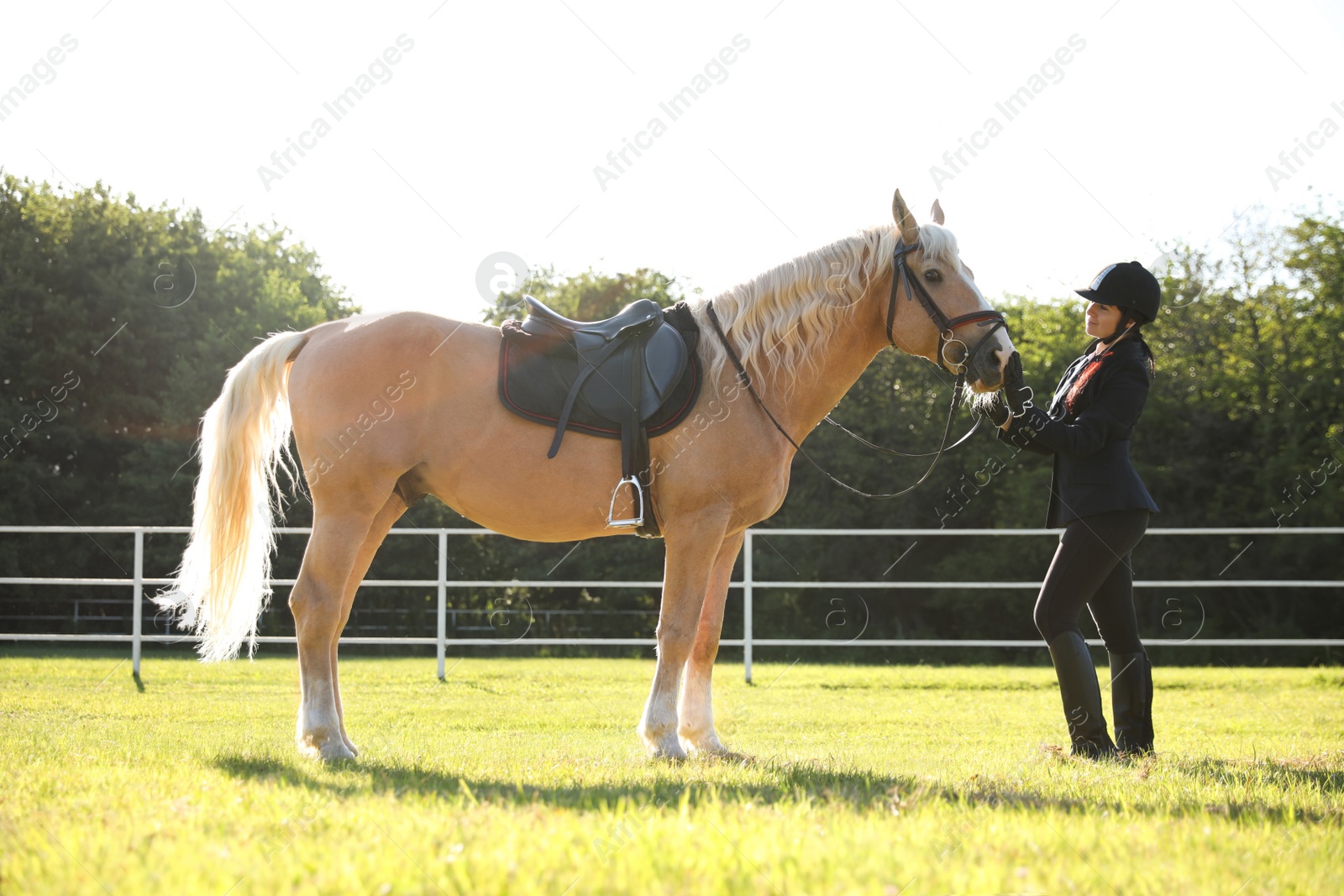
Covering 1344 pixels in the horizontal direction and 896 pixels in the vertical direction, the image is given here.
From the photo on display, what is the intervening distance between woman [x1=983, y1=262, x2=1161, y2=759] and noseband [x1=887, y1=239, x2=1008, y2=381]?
0.17m

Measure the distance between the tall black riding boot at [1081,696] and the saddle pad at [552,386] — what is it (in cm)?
187

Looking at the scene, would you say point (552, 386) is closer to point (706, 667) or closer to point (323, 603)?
point (323, 603)

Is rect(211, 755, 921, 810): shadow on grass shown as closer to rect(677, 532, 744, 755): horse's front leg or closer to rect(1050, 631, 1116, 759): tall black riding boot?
rect(677, 532, 744, 755): horse's front leg

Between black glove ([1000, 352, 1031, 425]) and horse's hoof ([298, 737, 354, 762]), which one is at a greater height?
black glove ([1000, 352, 1031, 425])

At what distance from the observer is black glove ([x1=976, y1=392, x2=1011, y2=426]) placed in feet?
13.4

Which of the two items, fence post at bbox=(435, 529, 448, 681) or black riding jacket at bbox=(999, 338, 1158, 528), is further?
fence post at bbox=(435, 529, 448, 681)

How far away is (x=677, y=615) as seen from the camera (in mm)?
3990

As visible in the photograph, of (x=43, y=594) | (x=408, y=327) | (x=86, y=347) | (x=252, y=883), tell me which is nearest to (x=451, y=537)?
(x=43, y=594)

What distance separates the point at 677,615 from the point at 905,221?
73.7 inches

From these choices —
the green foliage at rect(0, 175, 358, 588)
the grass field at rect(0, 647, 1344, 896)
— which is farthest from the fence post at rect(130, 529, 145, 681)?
the green foliage at rect(0, 175, 358, 588)

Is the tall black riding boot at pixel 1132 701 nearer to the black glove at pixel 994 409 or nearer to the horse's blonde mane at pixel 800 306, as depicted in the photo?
the black glove at pixel 994 409

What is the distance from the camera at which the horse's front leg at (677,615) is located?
156 inches

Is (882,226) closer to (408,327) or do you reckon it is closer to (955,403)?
(955,403)

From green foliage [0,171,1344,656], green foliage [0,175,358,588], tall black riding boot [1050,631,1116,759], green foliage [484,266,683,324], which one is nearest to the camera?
tall black riding boot [1050,631,1116,759]
